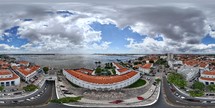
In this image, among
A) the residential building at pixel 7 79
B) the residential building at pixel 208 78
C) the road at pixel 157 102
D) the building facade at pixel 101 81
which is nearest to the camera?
the road at pixel 157 102

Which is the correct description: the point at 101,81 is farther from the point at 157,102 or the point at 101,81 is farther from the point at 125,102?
the point at 157,102

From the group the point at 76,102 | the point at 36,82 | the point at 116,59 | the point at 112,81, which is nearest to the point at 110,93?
the point at 112,81

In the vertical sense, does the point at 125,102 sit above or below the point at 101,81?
below

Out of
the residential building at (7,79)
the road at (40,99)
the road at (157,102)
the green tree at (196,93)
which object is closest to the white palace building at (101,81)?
the road at (40,99)

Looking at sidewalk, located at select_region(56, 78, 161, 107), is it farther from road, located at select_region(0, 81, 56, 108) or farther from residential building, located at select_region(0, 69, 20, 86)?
residential building, located at select_region(0, 69, 20, 86)

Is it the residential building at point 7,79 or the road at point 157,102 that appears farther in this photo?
the residential building at point 7,79

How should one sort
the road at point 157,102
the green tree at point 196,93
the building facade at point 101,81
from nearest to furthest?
the road at point 157,102 → the green tree at point 196,93 → the building facade at point 101,81

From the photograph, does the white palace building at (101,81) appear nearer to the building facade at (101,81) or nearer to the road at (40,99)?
the building facade at (101,81)

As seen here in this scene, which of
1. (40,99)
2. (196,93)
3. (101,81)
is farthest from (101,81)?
(196,93)

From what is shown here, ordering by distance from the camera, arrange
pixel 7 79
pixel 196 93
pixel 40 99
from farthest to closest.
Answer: pixel 7 79 → pixel 196 93 → pixel 40 99

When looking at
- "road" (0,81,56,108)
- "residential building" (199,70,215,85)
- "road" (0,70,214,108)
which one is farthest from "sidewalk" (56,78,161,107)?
"residential building" (199,70,215,85)

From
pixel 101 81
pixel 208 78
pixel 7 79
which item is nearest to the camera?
pixel 101 81
